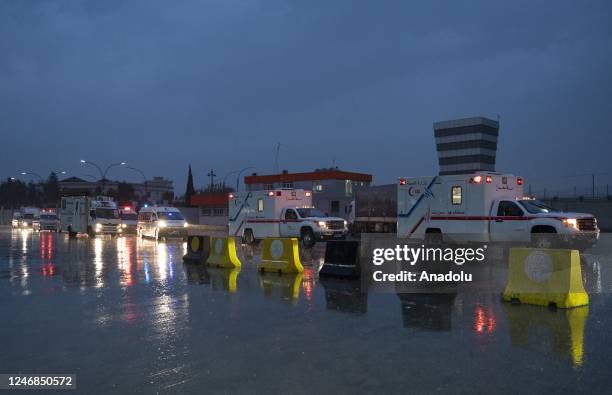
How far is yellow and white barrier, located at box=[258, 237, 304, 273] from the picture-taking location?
45.8 feet

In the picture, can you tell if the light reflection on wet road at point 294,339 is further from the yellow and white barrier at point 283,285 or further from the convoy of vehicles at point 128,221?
the convoy of vehicles at point 128,221

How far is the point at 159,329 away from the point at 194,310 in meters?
1.45

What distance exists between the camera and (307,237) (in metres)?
24.3

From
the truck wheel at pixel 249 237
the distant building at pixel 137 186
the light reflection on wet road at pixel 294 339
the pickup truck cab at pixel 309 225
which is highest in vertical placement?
the distant building at pixel 137 186

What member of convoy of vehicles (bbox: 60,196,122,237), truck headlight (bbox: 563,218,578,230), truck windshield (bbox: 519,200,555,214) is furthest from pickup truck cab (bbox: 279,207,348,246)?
convoy of vehicles (bbox: 60,196,122,237)

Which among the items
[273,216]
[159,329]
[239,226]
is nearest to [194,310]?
[159,329]

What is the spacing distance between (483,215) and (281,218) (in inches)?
396

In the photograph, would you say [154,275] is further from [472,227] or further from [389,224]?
[389,224]

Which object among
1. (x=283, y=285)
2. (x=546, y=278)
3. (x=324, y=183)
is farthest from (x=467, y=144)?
(x=546, y=278)

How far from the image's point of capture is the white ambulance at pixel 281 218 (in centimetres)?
2431

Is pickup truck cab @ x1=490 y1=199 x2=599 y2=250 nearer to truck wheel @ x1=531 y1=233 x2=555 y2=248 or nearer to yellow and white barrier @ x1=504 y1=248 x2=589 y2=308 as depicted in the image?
truck wheel @ x1=531 y1=233 x2=555 y2=248

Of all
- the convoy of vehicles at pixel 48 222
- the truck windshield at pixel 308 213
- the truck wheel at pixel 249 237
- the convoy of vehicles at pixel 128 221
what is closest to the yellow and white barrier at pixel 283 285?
the truck windshield at pixel 308 213

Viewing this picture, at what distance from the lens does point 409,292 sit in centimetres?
1092

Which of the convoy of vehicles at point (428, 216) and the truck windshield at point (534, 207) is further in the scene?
the truck windshield at point (534, 207)
